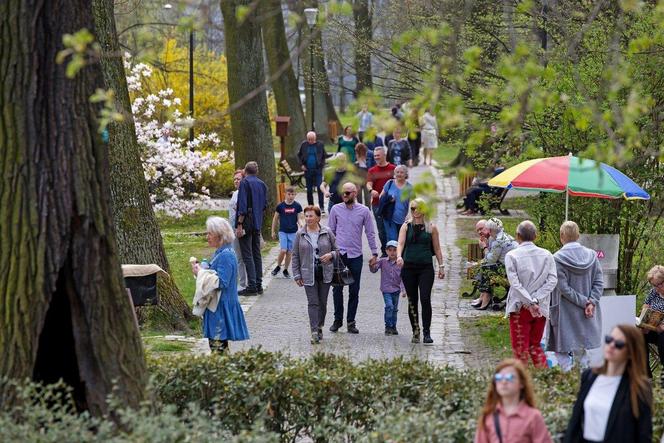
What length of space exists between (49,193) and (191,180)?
19.3m

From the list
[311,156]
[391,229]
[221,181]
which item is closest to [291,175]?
[221,181]

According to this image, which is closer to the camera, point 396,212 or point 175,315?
point 175,315

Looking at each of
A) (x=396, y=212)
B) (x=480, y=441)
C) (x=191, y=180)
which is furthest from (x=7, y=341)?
(x=191, y=180)

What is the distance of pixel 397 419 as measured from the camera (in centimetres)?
702

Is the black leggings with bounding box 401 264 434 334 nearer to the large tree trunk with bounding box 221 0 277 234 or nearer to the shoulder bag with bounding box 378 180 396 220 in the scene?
the shoulder bag with bounding box 378 180 396 220

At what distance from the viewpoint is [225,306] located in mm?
11328

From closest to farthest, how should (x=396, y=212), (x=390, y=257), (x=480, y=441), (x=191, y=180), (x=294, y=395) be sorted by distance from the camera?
1. (x=480, y=441)
2. (x=294, y=395)
3. (x=390, y=257)
4. (x=396, y=212)
5. (x=191, y=180)

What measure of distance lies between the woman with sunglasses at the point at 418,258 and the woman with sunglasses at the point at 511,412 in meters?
6.41

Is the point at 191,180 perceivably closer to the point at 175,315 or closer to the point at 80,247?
the point at 175,315

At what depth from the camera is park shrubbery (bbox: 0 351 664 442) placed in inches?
299

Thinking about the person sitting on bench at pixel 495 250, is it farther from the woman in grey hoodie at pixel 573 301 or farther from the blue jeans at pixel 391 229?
the woman in grey hoodie at pixel 573 301

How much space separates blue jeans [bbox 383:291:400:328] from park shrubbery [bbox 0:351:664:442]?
4.98m

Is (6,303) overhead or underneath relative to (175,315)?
overhead

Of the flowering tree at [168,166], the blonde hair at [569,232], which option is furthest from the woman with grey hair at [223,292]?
the flowering tree at [168,166]
